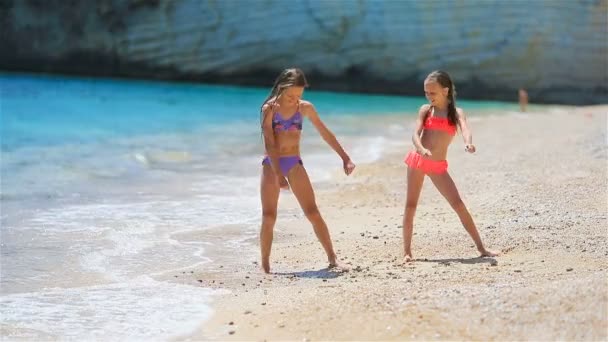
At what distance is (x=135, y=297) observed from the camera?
5.31m

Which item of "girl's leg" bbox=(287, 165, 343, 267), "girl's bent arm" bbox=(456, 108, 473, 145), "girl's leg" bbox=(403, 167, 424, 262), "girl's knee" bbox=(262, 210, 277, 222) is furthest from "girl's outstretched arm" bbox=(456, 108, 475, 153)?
"girl's knee" bbox=(262, 210, 277, 222)

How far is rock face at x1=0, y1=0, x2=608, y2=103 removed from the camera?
24.2 metres

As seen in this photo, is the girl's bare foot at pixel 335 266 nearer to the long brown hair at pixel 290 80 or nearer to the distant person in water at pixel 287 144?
the distant person in water at pixel 287 144

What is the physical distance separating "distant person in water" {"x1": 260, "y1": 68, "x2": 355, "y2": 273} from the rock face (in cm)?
1936

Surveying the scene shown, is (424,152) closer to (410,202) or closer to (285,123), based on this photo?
(410,202)

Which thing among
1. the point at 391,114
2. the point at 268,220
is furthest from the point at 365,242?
the point at 391,114

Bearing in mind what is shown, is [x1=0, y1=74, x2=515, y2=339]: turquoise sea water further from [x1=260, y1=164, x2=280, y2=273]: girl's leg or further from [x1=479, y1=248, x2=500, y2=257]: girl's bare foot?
[x1=479, y1=248, x2=500, y2=257]: girl's bare foot

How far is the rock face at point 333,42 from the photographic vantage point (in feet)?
79.5

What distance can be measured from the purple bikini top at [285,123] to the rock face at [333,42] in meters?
19.4

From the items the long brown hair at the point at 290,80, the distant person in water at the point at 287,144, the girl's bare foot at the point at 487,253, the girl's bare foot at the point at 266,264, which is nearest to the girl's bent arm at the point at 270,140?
the distant person in water at the point at 287,144

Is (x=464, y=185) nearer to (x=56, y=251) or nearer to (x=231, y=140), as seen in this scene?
(x=56, y=251)

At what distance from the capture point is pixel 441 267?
217 inches

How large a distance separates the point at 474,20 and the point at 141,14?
9046mm

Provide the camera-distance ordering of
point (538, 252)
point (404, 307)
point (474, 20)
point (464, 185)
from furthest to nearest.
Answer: point (474, 20)
point (464, 185)
point (538, 252)
point (404, 307)
